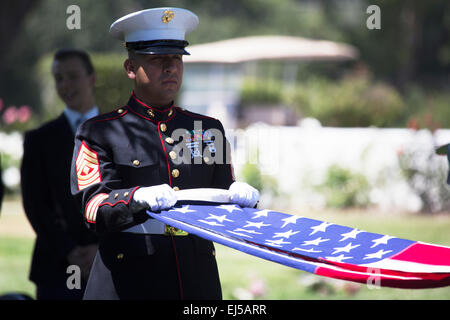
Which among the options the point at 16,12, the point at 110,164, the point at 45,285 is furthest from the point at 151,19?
the point at 16,12

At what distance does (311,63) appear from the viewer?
3775 cm

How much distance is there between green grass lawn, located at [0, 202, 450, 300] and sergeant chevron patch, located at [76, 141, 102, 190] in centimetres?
310

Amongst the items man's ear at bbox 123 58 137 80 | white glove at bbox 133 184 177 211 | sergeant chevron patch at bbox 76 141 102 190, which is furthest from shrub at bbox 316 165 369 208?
white glove at bbox 133 184 177 211

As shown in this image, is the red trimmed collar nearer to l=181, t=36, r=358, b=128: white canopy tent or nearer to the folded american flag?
the folded american flag

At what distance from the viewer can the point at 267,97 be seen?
30.3 metres

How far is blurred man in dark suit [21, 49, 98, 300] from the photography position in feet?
14.0

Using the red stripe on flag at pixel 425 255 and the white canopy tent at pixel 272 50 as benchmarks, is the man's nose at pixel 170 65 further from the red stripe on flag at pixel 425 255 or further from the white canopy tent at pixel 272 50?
the white canopy tent at pixel 272 50

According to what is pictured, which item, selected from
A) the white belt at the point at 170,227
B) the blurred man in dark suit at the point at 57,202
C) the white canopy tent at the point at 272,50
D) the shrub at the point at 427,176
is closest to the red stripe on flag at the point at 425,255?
the white belt at the point at 170,227

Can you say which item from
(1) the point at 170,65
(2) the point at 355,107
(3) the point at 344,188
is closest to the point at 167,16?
(1) the point at 170,65

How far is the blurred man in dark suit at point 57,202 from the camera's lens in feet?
14.0

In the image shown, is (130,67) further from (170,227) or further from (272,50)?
(272,50)

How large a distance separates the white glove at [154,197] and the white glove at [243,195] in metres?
0.36

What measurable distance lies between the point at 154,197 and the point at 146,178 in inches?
12.4

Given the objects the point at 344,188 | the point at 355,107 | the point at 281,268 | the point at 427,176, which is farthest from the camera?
the point at 355,107
